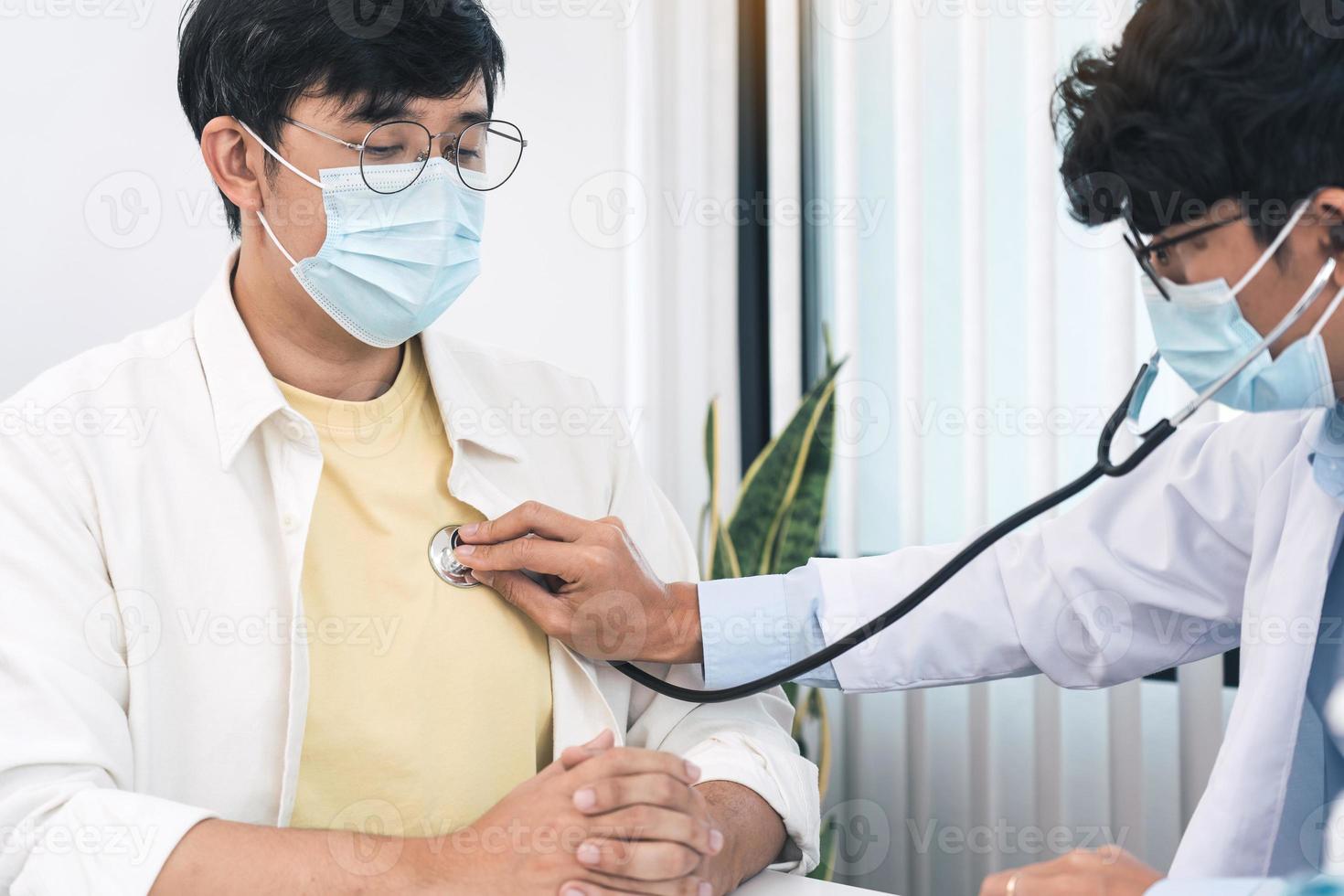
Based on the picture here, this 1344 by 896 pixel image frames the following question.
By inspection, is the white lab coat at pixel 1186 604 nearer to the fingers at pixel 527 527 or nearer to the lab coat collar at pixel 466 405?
the fingers at pixel 527 527

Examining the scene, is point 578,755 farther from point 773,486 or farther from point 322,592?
point 773,486

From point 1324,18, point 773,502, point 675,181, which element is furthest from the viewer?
point 675,181

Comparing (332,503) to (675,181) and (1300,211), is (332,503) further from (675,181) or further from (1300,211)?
(675,181)

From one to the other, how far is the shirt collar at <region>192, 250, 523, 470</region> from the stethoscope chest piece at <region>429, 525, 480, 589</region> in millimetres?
132

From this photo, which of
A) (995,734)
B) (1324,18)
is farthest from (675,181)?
(1324,18)

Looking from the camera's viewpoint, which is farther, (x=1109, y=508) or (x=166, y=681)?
(x=1109, y=508)

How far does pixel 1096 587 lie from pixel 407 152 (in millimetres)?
986

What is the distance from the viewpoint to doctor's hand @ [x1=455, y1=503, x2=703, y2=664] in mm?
1278

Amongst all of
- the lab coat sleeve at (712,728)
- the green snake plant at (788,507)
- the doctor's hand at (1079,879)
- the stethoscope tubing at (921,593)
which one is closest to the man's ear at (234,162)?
the lab coat sleeve at (712,728)

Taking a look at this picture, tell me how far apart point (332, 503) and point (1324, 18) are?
1118 millimetres

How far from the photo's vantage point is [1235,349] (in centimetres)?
108

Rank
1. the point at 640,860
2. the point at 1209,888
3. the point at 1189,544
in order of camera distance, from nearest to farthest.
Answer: the point at 1209,888, the point at 640,860, the point at 1189,544

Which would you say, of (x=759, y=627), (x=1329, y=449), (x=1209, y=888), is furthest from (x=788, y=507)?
(x=1209, y=888)

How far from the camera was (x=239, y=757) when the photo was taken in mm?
1125
